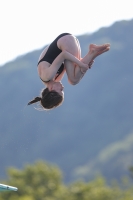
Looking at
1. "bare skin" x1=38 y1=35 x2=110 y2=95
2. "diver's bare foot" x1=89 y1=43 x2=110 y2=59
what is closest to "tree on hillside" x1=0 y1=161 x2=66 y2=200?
"bare skin" x1=38 y1=35 x2=110 y2=95

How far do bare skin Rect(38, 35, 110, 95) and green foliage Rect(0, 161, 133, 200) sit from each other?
20.7 metres

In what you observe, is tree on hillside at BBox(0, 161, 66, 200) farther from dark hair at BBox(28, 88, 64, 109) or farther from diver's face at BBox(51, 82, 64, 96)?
diver's face at BBox(51, 82, 64, 96)

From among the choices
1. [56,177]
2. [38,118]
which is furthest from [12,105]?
[56,177]

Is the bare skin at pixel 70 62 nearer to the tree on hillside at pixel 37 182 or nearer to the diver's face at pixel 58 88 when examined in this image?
the diver's face at pixel 58 88

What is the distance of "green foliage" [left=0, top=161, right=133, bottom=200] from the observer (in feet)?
124

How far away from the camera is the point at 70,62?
1270 centimetres

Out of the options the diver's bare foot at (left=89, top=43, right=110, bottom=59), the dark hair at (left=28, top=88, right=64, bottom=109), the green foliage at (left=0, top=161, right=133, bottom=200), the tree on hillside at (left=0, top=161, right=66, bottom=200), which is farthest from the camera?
the tree on hillside at (left=0, top=161, right=66, bottom=200)

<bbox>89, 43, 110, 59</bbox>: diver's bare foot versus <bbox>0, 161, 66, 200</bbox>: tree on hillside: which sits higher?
<bbox>0, 161, 66, 200</bbox>: tree on hillside

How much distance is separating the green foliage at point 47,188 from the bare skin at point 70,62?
20.7m

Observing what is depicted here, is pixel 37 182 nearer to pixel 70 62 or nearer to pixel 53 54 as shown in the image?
pixel 53 54

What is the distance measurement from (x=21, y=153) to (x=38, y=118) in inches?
386

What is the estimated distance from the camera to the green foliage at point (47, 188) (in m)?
37.7

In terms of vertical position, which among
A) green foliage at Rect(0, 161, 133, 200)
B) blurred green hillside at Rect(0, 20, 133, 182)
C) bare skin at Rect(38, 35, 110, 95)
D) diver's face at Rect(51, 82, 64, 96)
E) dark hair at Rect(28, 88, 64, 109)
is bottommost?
dark hair at Rect(28, 88, 64, 109)

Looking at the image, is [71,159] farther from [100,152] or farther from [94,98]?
[94,98]
